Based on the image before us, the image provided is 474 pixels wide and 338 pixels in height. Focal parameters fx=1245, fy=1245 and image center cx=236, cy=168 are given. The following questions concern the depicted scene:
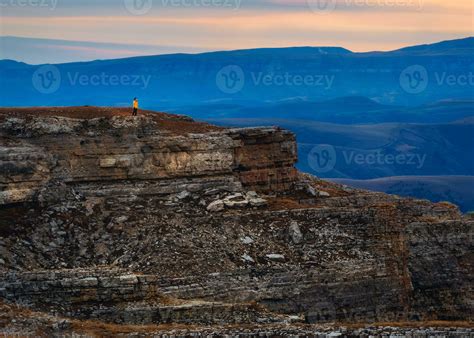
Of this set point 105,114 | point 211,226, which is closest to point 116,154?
point 105,114

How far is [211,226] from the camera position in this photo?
5153 cm

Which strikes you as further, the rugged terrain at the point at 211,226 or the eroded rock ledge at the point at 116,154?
the eroded rock ledge at the point at 116,154

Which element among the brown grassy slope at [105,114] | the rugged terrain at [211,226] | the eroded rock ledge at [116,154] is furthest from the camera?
the brown grassy slope at [105,114]

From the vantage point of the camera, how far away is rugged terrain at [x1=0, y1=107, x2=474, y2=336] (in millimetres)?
48719

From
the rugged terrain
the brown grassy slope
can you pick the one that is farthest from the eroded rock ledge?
the brown grassy slope

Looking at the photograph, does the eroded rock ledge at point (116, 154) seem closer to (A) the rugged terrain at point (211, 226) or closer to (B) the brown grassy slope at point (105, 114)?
(A) the rugged terrain at point (211, 226)

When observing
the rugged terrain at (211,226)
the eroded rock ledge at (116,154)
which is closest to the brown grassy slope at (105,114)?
the rugged terrain at (211,226)

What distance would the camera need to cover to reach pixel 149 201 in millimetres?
52719

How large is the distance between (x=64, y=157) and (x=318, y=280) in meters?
11.7

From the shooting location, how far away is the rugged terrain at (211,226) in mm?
48719

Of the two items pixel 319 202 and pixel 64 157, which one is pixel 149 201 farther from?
pixel 319 202

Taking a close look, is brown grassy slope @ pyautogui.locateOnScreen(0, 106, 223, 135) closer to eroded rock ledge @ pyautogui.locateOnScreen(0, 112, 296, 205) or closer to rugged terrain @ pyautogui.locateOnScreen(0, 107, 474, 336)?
rugged terrain @ pyautogui.locateOnScreen(0, 107, 474, 336)

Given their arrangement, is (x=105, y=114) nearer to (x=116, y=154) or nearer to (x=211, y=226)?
(x=116, y=154)

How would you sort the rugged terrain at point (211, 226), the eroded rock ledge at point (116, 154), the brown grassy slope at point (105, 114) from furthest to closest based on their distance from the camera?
the brown grassy slope at point (105, 114) → the eroded rock ledge at point (116, 154) → the rugged terrain at point (211, 226)
